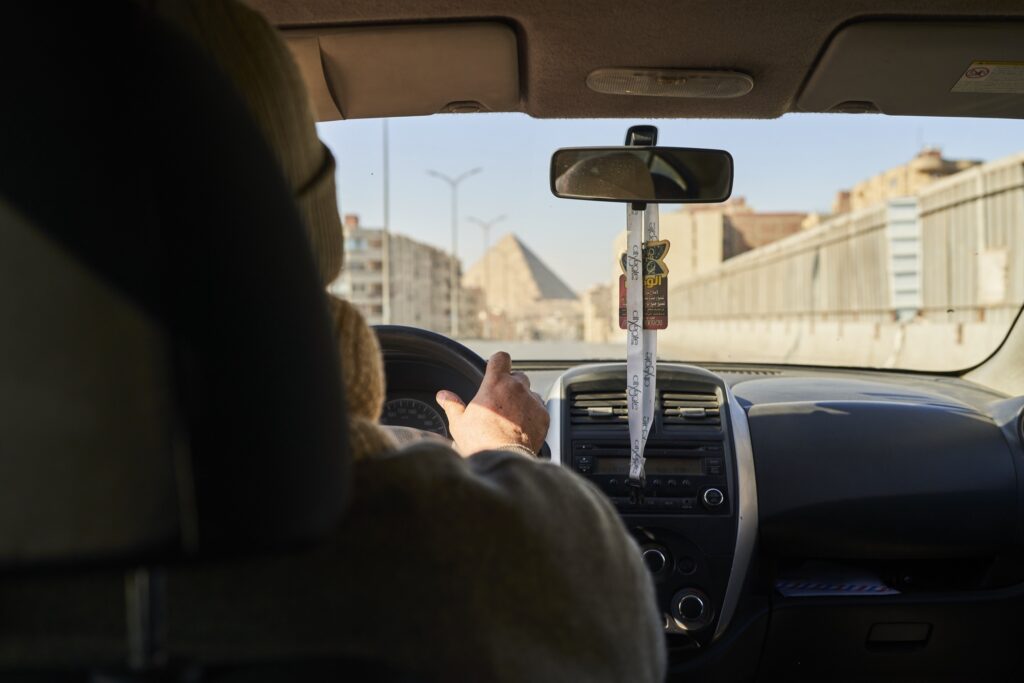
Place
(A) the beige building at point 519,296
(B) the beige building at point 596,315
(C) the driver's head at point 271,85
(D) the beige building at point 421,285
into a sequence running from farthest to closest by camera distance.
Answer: (A) the beige building at point 519,296, (D) the beige building at point 421,285, (B) the beige building at point 596,315, (C) the driver's head at point 271,85

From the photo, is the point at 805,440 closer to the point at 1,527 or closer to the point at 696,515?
the point at 696,515

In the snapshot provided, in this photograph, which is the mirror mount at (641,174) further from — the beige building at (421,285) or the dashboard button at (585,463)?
the beige building at (421,285)

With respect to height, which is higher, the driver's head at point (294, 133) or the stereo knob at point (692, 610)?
the driver's head at point (294, 133)

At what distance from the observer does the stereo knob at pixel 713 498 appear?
3717 millimetres

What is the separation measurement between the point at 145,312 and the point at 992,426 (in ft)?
12.2

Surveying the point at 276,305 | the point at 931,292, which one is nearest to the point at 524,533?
the point at 276,305

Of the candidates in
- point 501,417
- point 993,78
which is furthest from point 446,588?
point 993,78

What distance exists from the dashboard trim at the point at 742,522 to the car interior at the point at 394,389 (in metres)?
0.01

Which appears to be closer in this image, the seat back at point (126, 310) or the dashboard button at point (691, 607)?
the seat back at point (126, 310)

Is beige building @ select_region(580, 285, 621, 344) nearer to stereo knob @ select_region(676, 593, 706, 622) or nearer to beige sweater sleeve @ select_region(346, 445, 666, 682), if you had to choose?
stereo knob @ select_region(676, 593, 706, 622)

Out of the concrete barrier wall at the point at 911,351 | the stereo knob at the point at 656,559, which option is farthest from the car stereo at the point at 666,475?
the concrete barrier wall at the point at 911,351

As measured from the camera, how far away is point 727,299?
25359 millimetres

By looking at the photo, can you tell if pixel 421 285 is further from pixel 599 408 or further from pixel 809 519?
pixel 809 519

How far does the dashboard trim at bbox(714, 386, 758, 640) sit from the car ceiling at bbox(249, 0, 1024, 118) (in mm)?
1357
